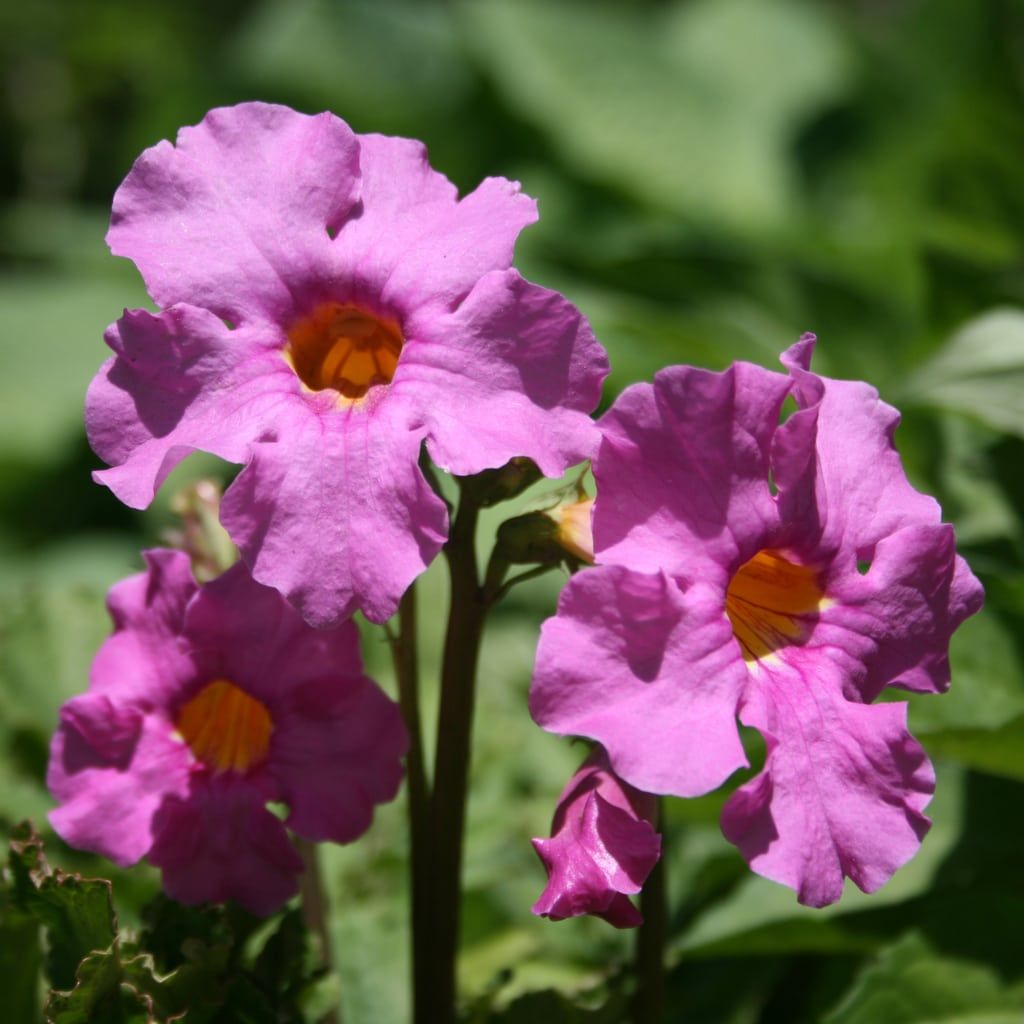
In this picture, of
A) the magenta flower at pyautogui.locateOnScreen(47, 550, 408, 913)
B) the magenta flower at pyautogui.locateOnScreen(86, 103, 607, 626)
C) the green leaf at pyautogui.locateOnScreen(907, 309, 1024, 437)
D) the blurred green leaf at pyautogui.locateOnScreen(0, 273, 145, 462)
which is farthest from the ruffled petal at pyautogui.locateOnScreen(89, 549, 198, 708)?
the blurred green leaf at pyautogui.locateOnScreen(0, 273, 145, 462)

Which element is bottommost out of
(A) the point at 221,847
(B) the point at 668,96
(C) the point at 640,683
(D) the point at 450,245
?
(A) the point at 221,847

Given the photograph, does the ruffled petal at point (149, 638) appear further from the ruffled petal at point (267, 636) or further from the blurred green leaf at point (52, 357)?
the blurred green leaf at point (52, 357)

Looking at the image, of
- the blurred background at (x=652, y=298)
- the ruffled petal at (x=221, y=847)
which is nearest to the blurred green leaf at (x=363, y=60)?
the blurred background at (x=652, y=298)

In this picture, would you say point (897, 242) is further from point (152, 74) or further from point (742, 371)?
point (152, 74)

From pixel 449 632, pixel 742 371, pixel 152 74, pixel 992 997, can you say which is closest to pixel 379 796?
pixel 449 632

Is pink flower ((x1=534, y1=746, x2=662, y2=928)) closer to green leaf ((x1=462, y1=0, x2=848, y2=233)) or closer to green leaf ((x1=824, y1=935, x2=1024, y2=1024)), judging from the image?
green leaf ((x1=824, y1=935, x2=1024, y2=1024))

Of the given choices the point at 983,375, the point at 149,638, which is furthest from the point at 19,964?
the point at 983,375

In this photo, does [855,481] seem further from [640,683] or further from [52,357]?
[52,357]
